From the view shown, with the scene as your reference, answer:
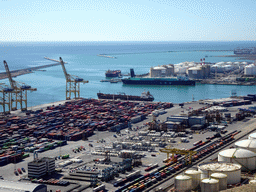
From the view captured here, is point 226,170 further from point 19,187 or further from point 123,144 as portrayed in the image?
point 123,144

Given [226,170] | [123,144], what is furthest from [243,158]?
[123,144]

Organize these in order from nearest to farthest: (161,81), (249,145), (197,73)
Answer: (249,145)
(161,81)
(197,73)

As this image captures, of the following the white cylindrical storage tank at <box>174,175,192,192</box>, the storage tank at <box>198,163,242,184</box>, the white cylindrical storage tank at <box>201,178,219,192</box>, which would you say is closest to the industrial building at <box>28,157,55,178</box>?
the white cylindrical storage tank at <box>174,175,192,192</box>

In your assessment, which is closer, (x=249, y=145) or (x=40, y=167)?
(x=40, y=167)

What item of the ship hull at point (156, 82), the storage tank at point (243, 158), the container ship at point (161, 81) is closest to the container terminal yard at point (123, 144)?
the storage tank at point (243, 158)

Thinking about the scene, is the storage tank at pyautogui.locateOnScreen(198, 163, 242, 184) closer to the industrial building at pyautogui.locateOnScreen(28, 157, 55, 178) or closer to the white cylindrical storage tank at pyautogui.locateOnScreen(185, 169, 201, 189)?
the white cylindrical storage tank at pyautogui.locateOnScreen(185, 169, 201, 189)

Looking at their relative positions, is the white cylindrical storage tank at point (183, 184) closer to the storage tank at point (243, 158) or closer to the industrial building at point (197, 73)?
the storage tank at point (243, 158)

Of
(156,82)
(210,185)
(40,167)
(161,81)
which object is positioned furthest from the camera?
(156,82)
